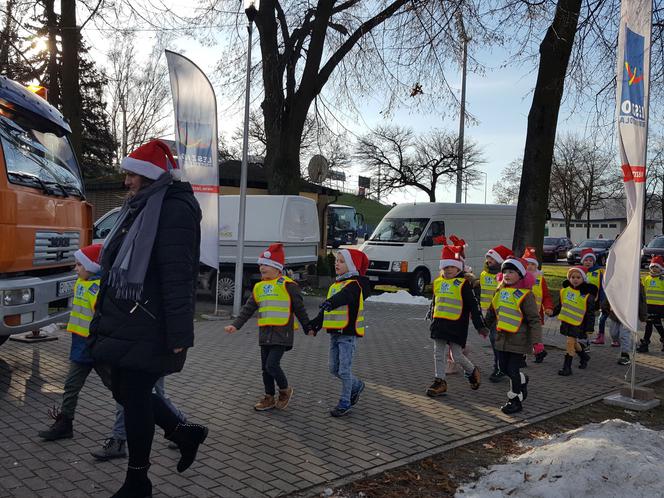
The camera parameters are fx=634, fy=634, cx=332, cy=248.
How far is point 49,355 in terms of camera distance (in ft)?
26.7

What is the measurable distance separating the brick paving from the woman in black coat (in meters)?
0.80

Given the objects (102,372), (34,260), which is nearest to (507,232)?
(34,260)

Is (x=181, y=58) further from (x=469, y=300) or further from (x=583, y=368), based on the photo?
(x=583, y=368)

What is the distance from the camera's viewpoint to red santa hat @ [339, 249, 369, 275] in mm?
6035

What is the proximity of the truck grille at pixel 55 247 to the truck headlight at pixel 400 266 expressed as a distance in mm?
10787

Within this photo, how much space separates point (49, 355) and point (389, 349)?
4.77m

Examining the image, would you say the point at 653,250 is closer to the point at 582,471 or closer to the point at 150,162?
the point at 582,471

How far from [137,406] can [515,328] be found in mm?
4090

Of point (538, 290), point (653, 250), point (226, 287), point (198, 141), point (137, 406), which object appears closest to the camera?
point (137, 406)

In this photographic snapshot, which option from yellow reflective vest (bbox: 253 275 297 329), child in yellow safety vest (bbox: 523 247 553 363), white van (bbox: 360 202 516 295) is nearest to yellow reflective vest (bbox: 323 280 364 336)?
yellow reflective vest (bbox: 253 275 297 329)

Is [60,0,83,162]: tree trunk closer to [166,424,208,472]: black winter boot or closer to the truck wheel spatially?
the truck wheel

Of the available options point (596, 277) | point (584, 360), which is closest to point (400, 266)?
point (596, 277)

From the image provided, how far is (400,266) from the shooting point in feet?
56.5

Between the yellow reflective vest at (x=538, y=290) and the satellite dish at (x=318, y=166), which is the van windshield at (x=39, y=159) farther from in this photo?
the satellite dish at (x=318, y=166)
